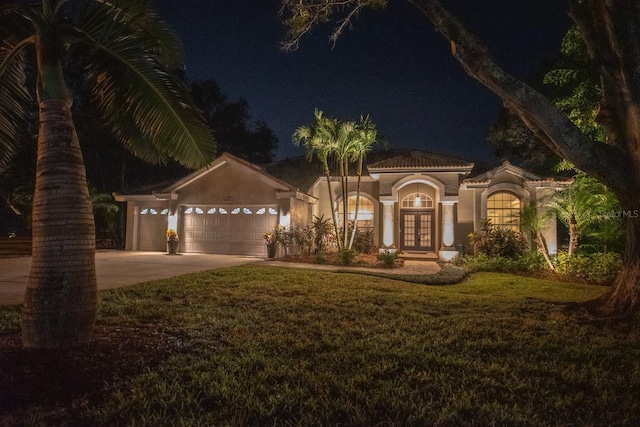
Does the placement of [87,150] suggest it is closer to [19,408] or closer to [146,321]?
[146,321]

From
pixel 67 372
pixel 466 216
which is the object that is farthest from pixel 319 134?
pixel 67 372

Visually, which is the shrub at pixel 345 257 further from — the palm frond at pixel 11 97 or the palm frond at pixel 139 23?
the palm frond at pixel 11 97

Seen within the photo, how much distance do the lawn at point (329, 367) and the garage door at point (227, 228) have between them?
1026 cm

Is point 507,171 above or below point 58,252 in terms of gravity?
above

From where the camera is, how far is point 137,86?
15.5 ft

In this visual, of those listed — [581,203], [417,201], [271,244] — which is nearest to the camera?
[581,203]

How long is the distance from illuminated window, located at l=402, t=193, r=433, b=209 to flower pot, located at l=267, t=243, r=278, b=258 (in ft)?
22.8

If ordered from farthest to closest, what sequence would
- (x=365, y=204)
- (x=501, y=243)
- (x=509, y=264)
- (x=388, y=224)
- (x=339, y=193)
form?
1. (x=339, y=193)
2. (x=365, y=204)
3. (x=388, y=224)
4. (x=501, y=243)
5. (x=509, y=264)

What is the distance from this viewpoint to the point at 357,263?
14797mm

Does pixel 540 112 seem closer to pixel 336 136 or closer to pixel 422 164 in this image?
pixel 336 136

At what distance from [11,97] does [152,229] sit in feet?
52.4

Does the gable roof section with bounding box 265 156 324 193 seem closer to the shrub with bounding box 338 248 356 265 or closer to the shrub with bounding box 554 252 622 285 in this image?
the shrub with bounding box 338 248 356 265

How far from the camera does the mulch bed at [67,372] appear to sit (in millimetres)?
3205

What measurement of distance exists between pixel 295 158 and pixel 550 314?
20.7 metres
